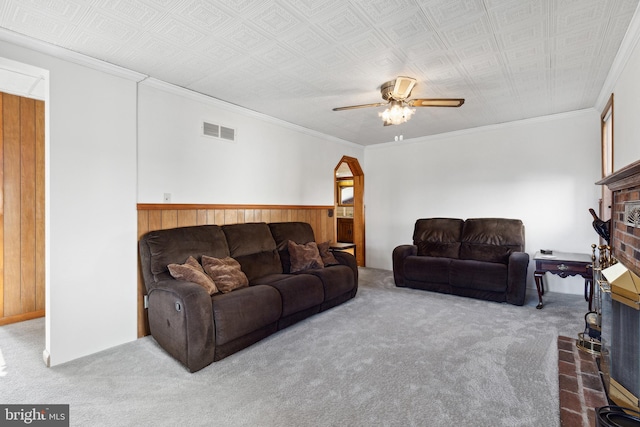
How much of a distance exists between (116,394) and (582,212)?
5420 mm

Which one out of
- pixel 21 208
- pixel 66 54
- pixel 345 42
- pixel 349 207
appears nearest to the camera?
pixel 345 42

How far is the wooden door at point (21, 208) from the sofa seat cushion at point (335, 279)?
121 inches

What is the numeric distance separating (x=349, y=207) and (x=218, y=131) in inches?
236

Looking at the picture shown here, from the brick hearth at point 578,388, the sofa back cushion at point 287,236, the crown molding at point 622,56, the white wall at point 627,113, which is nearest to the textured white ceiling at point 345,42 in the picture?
the crown molding at point 622,56

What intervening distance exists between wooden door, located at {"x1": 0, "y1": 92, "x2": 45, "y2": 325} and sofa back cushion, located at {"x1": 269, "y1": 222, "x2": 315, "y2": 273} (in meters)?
2.66

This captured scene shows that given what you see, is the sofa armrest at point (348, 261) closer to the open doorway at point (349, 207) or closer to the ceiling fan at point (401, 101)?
the ceiling fan at point (401, 101)

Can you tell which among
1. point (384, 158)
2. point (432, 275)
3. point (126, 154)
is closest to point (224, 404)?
point (126, 154)

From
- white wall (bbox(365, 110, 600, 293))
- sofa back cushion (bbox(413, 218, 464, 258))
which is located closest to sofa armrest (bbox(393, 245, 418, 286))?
sofa back cushion (bbox(413, 218, 464, 258))

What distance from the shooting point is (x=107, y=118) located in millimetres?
2764

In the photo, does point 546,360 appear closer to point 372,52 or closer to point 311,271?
point 311,271

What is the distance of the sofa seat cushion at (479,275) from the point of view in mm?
3891

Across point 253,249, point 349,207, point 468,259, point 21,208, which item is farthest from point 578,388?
point 349,207

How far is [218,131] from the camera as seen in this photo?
370cm
